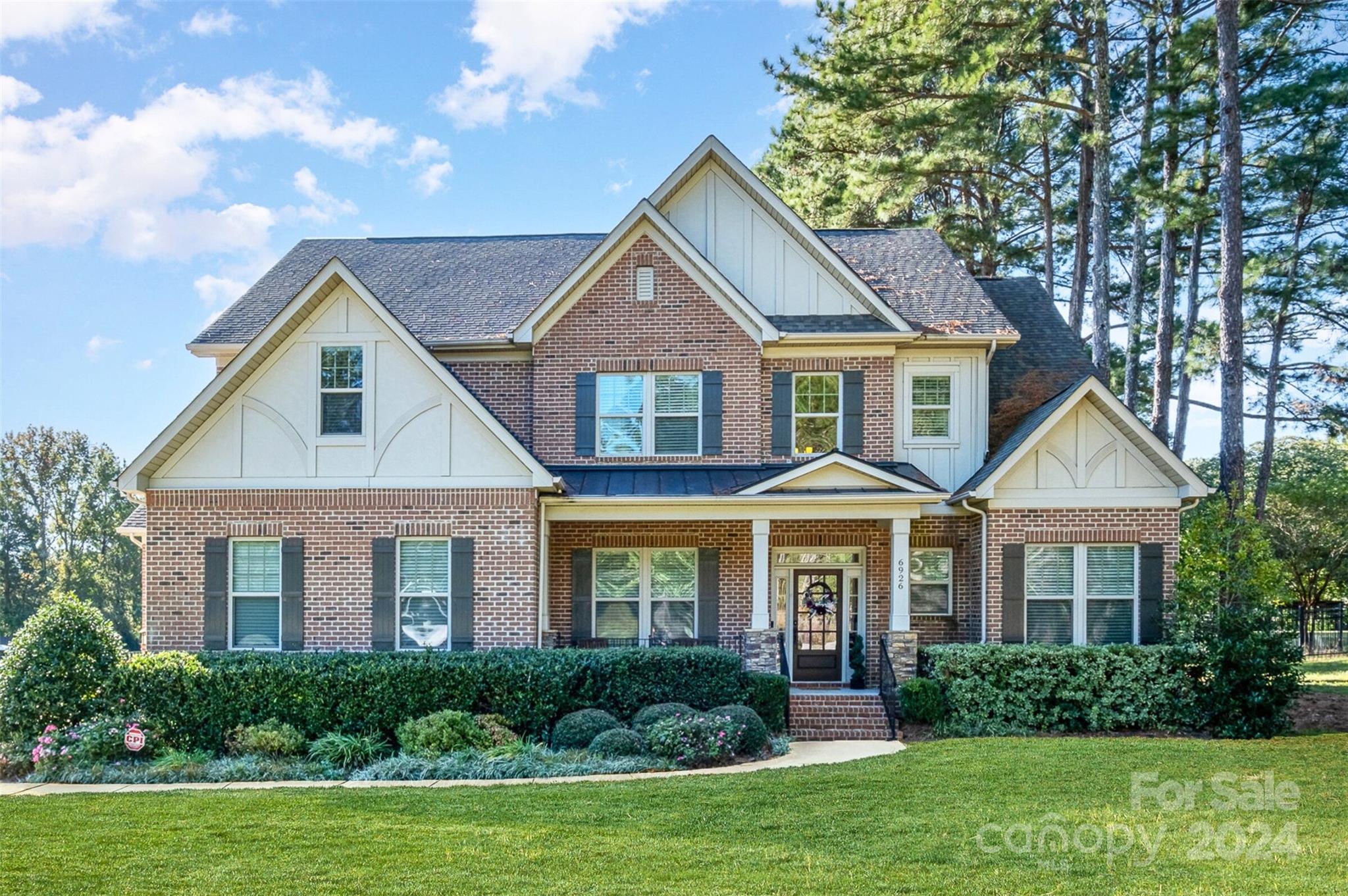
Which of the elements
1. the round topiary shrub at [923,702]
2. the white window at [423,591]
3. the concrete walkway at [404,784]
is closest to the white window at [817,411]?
the round topiary shrub at [923,702]

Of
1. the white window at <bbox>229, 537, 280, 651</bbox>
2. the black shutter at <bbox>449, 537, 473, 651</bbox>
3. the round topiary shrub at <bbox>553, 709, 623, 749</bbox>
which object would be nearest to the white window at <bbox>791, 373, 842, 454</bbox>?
the black shutter at <bbox>449, 537, 473, 651</bbox>

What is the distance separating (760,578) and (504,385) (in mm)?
5554

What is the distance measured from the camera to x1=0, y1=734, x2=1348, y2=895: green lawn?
7203 mm

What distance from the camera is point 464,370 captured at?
17719 mm

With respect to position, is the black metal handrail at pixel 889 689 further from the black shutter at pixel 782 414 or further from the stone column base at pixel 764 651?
the black shutter at pixel 782 414

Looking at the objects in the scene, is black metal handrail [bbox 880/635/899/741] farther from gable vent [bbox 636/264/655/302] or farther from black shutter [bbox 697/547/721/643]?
gable vent [bbox 636/264/655/302]

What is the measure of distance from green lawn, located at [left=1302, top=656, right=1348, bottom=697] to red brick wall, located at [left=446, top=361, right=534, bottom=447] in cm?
1276

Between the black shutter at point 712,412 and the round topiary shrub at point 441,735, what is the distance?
6.47m

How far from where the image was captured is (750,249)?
58.9ft

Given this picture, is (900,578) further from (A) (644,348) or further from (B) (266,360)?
(B) (266,360)

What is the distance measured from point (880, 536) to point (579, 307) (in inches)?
250

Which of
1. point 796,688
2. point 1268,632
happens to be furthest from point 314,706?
point 1268,632

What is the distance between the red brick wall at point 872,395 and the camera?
1745 centimetres

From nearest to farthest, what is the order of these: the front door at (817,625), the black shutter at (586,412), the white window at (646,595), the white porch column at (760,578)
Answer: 1. the white porch column at (760,578)
2. the white window at (646,595)
3. the black shutter at (586,412)
4. the front door at (817,625)
